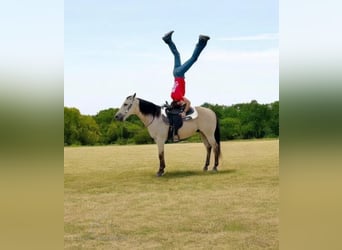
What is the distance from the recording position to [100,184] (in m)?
3.18

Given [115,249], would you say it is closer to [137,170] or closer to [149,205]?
[149,205]

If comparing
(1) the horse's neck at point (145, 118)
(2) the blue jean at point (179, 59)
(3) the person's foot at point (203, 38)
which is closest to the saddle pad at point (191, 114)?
(1) the horse's neck at point (145, 118)

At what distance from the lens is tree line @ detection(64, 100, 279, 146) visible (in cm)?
314

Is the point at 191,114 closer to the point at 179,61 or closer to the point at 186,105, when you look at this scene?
the point at 186,105

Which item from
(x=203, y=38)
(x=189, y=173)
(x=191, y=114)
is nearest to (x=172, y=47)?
(x=203, y=38)

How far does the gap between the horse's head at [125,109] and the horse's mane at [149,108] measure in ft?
Result: 0.23

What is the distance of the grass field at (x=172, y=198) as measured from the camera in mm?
2502

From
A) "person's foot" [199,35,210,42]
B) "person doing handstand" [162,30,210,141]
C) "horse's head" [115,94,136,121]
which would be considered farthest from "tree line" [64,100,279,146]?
"person's foot" [199,35,210,42]

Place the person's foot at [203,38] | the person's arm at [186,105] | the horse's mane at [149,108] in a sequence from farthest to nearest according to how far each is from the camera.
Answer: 1. the horse's mane at [149,108]
2. the person's arm at [186,105]
3. the person's foot at [203,38]

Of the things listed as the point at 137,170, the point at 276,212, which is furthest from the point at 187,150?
the point at 276,212

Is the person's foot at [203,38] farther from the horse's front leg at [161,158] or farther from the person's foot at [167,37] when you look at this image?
the horse's front leg at [161,158]

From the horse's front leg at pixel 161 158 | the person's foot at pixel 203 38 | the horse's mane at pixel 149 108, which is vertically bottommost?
the horse's front leg at pixel 161 158

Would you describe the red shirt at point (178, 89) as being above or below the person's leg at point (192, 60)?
below

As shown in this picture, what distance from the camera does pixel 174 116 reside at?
10.7 feet
